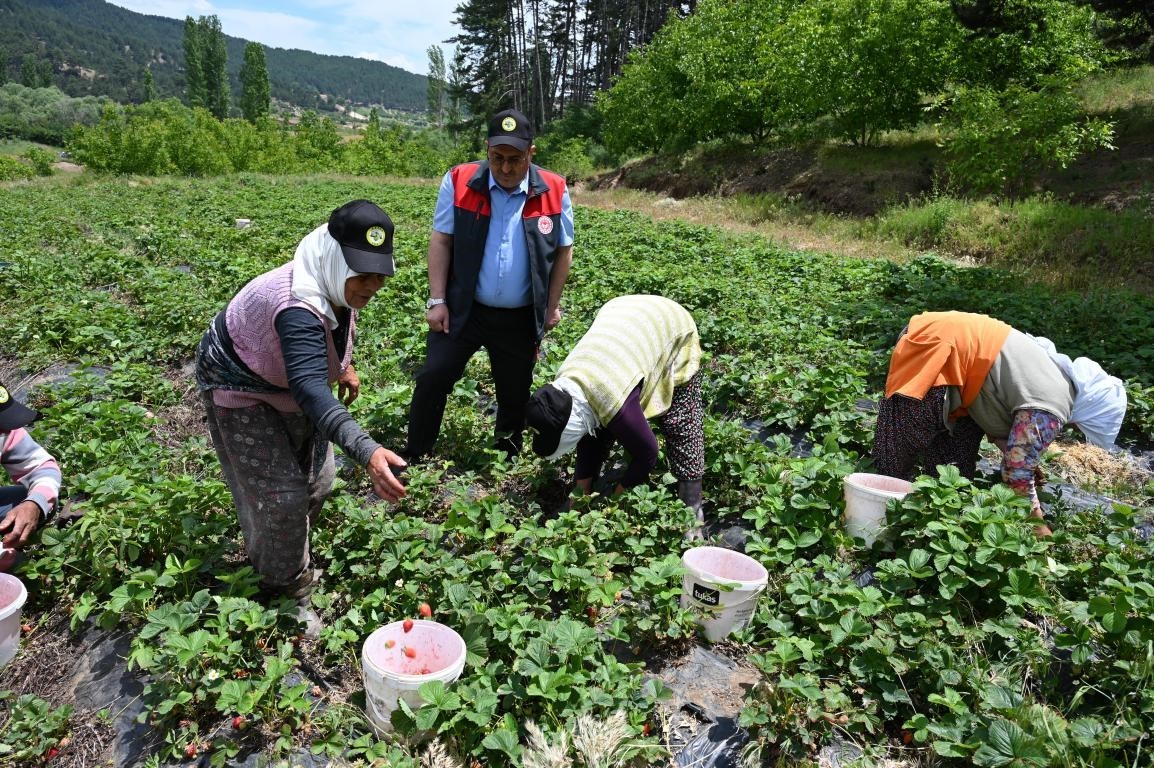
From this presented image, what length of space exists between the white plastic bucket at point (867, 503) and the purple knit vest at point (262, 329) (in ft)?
7.29

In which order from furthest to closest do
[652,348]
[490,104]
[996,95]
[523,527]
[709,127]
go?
[490,104]
[709,127]
[996,95]
[652,348]
[523,527]

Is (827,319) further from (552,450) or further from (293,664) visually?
(293,664)

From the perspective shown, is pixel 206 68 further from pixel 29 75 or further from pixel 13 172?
pixel 29 75

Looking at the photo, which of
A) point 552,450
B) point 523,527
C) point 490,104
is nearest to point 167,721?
point 523,527

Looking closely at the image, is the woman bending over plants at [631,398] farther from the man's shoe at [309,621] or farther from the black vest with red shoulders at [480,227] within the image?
the man's shoe at [309,621]

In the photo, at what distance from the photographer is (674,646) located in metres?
2.72

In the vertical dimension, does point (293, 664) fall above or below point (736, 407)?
below

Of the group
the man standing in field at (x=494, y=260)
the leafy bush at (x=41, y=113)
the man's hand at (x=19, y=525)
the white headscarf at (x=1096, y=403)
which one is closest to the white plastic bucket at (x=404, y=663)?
the man standing in field at (x=494, y=260)

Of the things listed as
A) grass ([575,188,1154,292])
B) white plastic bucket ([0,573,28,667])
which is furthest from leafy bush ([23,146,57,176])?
white plastic bucket ([0,573,28,667])

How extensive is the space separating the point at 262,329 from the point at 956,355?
2.92m

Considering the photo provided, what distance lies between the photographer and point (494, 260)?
143 inches

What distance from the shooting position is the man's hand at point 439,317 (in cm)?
369

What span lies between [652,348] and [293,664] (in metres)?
1.90

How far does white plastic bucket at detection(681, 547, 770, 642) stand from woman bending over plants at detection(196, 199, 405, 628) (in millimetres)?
1127
